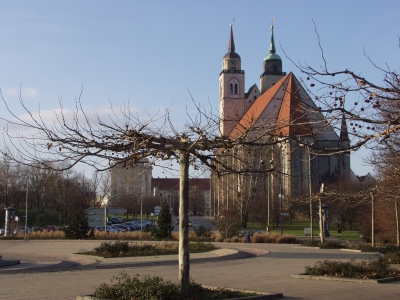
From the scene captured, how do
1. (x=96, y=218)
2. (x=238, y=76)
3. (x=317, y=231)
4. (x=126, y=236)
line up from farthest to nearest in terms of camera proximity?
(x=238, y=76) < (x=317, y=231) < (x=126, y=236) < (x=96, y=218)

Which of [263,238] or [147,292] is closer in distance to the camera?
[147,292]

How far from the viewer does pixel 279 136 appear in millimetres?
8953

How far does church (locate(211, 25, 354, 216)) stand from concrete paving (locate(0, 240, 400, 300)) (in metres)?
2.42

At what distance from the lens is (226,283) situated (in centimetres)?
1316

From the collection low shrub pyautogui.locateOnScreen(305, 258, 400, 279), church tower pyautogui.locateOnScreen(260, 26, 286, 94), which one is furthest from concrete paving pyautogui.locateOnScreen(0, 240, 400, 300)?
church tower pyautogui.locateOnScreen(260, 26, 286, 94)

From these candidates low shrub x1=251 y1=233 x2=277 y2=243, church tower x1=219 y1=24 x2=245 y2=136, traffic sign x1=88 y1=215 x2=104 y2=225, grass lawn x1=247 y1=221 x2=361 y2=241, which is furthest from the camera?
church tower x1=219 y1=24 x2=245 y2=136

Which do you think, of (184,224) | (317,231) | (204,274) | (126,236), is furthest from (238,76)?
(184,224)

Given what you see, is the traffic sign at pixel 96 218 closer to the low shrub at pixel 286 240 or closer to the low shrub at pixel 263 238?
the low shrub at pixel 263 238

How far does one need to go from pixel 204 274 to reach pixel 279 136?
304 inches

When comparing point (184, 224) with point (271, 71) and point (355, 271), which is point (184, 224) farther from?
point (271, 71)

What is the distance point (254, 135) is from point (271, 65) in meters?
103

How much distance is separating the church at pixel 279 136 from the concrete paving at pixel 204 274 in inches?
95.3

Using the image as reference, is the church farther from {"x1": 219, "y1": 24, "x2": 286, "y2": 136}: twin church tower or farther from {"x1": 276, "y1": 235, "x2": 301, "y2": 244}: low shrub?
{"x1": 276, "y1": 235, "x2": 301, "y2": 244}: low shrub

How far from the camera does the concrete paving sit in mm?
11375
